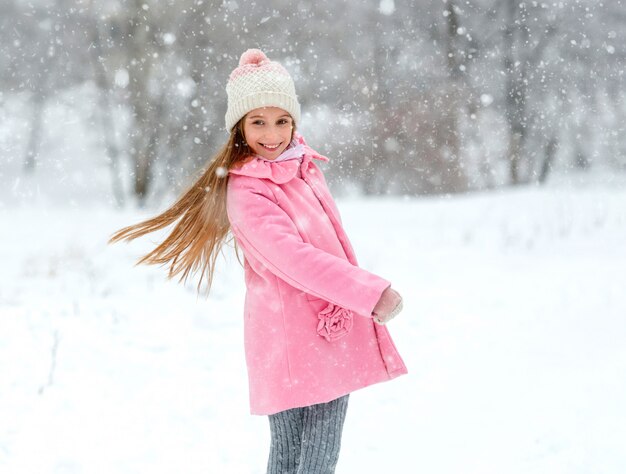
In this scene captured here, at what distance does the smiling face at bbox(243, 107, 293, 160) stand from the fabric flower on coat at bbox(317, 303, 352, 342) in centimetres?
50

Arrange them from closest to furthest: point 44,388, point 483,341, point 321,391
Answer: point 321,391 < point 44,388 < point 483,341

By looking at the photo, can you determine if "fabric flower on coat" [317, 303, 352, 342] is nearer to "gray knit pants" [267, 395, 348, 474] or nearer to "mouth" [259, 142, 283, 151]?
"gray knit pants" [267, 395, 348, 474]

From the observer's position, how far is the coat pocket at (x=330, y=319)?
177 cm

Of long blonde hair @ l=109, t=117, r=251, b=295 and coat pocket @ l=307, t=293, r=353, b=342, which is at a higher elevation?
long blonde hair @ l=109, t=117, r=251, b=295

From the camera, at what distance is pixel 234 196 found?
1.83m

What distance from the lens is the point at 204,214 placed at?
6.42ft

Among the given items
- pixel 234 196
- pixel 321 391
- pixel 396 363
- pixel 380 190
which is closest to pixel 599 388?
pixel 396 363

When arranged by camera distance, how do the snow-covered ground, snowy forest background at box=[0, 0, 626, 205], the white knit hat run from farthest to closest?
1. snowy forest background at box=[0, 0, 626, 205]
2. the snow-covered ground
3. the white knit hat

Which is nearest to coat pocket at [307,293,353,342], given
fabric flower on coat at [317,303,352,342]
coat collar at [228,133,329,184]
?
fabric flower on coat at [317,303,352,342]

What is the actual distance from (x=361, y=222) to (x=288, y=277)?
7.71 meters

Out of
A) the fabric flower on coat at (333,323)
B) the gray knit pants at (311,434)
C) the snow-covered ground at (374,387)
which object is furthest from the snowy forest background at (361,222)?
the fabric flower on coat at (333,323)

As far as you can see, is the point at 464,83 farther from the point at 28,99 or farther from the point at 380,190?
the point at 28,99

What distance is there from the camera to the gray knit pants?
182cm

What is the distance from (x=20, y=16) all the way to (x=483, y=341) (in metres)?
11.7
